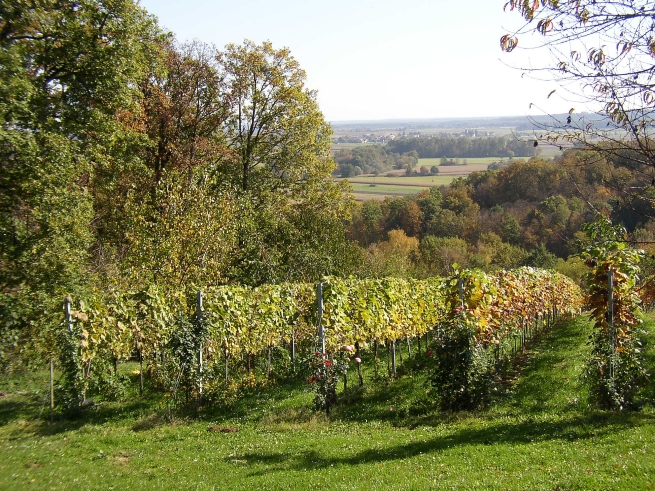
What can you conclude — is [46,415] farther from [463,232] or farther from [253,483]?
[463,232]

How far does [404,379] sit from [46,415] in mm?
7306

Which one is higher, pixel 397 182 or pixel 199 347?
pixel 397 182

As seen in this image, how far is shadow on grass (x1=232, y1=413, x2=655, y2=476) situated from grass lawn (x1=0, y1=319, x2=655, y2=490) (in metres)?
0.02

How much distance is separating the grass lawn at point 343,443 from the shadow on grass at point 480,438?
0.02 meters

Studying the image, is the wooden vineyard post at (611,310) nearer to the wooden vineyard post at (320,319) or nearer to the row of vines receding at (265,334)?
the row of vines receding at (265,334)

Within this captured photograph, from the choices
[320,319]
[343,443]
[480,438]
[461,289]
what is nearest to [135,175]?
[320,319]

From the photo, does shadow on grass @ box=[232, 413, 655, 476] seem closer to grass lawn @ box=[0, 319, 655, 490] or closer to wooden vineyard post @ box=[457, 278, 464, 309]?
grass lawn @ box=[0, 319, 655, 490]

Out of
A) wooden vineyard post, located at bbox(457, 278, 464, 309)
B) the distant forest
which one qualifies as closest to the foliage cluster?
wooden vineyard post, located at bbox(457, 278, 464, 309)

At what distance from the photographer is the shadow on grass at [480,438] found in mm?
7078

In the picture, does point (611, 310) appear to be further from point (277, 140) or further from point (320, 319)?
point (277, 140)

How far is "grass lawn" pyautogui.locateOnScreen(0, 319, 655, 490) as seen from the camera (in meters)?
6.08

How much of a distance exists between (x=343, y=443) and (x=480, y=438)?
6.50ft

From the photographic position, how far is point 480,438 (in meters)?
7.71

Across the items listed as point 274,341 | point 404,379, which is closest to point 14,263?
point 274,341
